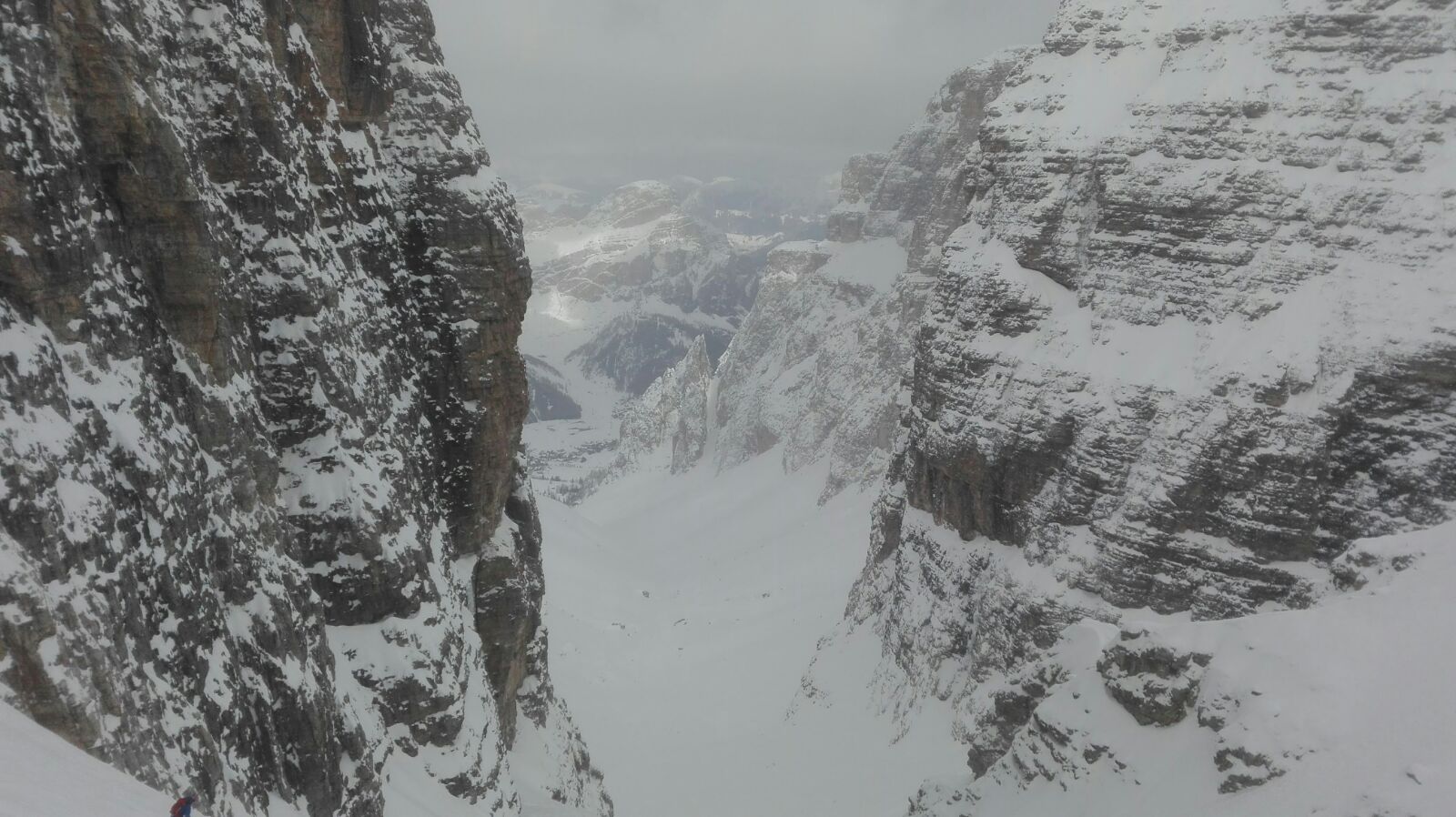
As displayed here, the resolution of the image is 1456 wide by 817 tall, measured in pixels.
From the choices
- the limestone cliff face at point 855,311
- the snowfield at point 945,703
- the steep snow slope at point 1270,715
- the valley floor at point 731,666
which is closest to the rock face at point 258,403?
the steep snow slope at point 1270,715

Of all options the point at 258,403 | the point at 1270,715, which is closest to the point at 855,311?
the point at 1270,715

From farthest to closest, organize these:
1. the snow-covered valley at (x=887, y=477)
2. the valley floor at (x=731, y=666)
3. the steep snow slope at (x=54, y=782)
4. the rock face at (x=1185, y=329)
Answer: the valley floor at (x=731, y=666) → the rock face at (x=1185, y=329) → the snow-covered valley at (x=887, y=477) → the steep snow slope at (x=54, y=782)

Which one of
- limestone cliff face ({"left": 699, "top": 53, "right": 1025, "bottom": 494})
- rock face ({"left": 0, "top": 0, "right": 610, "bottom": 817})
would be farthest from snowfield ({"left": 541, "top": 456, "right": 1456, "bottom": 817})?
rock face ({"left": 0, "top": 0, "right": 610, "bottom": 817})

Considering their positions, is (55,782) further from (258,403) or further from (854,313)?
(854,313)

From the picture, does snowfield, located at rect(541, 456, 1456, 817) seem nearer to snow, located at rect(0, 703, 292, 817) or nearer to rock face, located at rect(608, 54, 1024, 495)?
rock face, located at rect(608, 54, 1024, 495)

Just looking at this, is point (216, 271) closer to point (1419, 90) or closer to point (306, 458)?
point (306, 458)

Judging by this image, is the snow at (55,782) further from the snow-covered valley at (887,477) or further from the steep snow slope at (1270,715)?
the steep snow slope at (1270,715)
